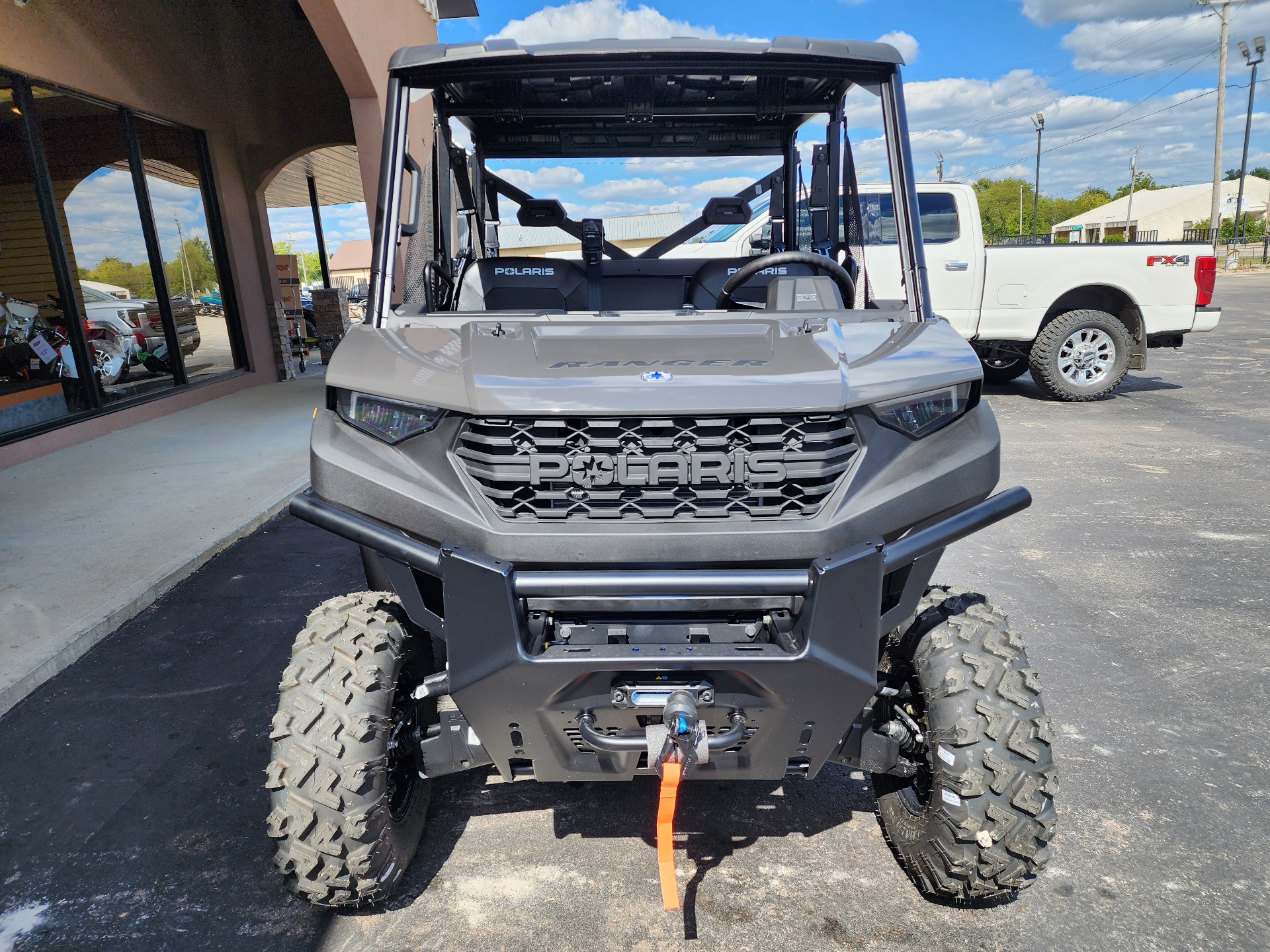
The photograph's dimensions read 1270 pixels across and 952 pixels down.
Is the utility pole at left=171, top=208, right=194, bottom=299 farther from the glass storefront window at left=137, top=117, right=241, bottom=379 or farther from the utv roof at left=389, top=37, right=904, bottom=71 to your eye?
the utv roof at left=389, top=37, right=904, bottom=71

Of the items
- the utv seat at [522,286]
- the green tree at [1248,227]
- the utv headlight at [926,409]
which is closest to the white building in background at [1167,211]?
the green tree at [1248,227]

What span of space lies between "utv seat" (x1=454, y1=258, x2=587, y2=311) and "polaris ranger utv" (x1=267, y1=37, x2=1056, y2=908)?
0.76 metres

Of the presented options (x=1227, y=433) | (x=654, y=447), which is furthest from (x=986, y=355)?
(x=654, y=447)

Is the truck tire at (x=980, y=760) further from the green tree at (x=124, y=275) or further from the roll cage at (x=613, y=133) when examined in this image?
the green tree at (x=124, y=275)

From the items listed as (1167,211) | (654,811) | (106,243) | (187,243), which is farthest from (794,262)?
(1167,211)

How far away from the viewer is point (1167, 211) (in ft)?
265

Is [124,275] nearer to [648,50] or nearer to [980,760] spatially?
[648,50]

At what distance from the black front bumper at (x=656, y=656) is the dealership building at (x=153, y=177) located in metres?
7.23

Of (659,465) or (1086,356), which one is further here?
(1086,356)

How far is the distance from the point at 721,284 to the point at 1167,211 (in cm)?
9513

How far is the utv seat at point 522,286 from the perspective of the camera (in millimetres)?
3211

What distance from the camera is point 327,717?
204cm

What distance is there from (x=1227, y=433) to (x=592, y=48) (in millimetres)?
7379

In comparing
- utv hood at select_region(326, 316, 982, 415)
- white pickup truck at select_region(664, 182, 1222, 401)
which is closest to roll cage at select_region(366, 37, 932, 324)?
utv hood at select_region(326, 316, 982, 415)
